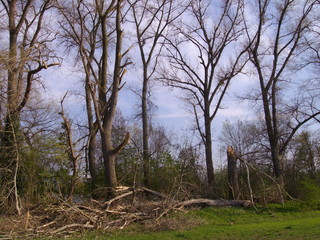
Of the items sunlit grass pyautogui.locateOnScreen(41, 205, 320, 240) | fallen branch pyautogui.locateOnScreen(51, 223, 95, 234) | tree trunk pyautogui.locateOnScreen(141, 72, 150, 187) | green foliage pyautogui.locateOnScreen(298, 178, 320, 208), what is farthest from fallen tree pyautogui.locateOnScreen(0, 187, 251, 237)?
green foliage pyautogui.locateOnScreen(298, 178, 320, 208)

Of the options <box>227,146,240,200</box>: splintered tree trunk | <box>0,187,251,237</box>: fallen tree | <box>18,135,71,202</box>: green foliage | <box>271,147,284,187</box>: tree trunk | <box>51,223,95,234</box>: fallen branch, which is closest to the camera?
<box>51,223,95,234</box>: fallen branch

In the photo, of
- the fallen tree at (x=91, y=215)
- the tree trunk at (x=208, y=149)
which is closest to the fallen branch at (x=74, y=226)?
the fallen tree at (x=91, y=215)

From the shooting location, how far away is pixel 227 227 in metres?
13.3

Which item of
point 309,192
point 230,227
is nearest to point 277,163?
point 309,192

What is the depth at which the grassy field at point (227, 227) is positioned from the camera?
35.1 ft

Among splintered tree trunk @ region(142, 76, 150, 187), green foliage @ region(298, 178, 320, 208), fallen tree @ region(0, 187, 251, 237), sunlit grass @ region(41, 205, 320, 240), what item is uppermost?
splintered tree trunk @ region(142, 76, 150, 187)

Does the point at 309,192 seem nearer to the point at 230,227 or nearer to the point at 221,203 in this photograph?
the point at 221,203

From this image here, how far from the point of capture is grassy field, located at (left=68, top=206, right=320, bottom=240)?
10695 millimetres

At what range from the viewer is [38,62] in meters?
16.6

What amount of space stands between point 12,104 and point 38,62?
220 cm

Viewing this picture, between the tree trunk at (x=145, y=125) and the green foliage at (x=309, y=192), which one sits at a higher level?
the tree trunk at (x=145, y=125)

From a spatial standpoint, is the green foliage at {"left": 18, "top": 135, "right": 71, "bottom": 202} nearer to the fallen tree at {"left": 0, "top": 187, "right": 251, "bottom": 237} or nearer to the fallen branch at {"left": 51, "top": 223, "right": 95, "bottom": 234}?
the fallen tree at {"left": 0, "top": 187, "right": 251, "bottom": 237}

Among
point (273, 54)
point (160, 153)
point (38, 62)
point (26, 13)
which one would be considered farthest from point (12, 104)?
point (273, 54)

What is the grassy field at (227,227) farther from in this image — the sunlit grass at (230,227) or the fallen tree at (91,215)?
the fallen tree at (91,215)
